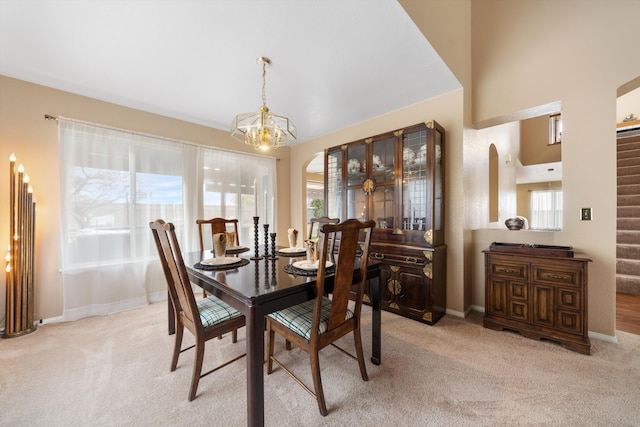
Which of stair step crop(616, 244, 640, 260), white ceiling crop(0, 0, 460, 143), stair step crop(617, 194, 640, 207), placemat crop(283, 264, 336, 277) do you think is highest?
white ceiling crop(0, 0, 460, 143)

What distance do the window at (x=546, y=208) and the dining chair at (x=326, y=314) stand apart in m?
8.27

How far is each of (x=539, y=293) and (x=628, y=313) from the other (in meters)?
1.48

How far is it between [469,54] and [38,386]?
15.8ft

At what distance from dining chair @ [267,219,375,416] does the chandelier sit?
1182 millimetres

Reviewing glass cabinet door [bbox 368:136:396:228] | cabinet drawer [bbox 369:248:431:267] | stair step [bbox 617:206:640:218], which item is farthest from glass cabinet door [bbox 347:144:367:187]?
stair step [bbox 617:206:640:218]

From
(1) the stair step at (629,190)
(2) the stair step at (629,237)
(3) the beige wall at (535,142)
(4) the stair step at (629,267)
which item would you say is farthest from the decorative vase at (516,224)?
(3) the beige wall at (535,142)

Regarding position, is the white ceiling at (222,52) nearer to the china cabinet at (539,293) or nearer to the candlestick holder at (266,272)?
the candlestick holder at (266,272)

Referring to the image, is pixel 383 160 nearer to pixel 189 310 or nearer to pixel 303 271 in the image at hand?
pixel 303 271

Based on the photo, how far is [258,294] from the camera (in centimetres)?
120

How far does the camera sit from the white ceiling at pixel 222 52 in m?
1.59

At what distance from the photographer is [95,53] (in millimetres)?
1992

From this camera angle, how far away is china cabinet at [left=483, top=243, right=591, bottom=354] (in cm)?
196

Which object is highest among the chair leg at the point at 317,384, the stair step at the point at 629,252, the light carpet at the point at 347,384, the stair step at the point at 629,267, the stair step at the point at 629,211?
the stair step at the point at 629,211

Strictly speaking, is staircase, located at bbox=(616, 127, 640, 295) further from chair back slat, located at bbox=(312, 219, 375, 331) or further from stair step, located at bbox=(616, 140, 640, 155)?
chair back slat, located at bbox=(312, 219, 375, 331)
